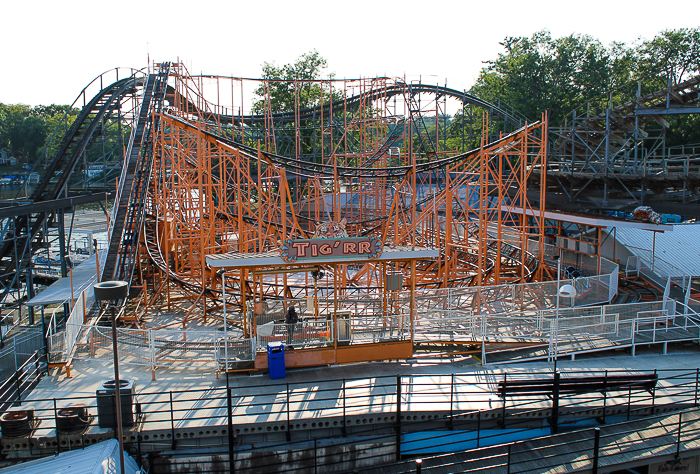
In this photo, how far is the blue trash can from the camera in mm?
10797

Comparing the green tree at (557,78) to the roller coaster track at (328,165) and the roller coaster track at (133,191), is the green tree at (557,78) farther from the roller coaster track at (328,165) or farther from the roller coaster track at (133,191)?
the roller coaster track at (133,191)

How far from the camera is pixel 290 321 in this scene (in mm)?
11719

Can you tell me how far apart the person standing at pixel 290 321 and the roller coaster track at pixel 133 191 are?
7.09 meters

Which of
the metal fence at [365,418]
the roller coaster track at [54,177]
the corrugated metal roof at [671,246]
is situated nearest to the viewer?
the metal fence at [365,418]

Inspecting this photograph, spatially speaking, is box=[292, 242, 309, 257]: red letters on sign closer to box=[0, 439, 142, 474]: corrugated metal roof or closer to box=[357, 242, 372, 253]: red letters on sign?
box=[357, 242, 372, 253]: red letters on sign

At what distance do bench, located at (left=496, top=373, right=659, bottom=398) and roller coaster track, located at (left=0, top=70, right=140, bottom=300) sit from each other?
685 inches

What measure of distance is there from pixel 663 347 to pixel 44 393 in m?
14.2

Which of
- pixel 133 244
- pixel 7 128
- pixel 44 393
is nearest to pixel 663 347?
pixel 44 393

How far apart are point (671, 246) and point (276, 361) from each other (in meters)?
15.5

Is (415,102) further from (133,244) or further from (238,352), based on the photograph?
(238,352)

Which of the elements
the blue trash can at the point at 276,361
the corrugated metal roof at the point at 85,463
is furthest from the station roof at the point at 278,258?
the corrugated metal roof at the point at 85,463

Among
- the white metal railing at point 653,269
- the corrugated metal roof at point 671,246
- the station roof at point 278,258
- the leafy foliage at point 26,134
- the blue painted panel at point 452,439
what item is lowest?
the blue painted panel at point 452,439

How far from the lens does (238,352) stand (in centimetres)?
1145

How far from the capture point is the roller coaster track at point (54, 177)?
63.1 ft
